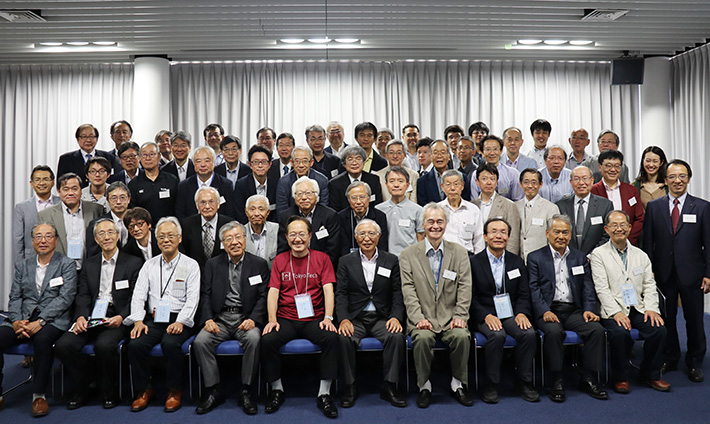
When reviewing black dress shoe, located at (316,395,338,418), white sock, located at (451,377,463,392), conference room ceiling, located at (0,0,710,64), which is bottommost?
black dress shoe, located at (316,395,338,418)

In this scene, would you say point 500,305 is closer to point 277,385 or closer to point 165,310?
point 277,385

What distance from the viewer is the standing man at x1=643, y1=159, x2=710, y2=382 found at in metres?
4.70

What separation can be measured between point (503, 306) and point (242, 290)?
200 cm

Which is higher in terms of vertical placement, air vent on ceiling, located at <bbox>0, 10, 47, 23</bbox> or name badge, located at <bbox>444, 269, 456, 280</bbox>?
air vent on ceiling, located at <bbox>0, 10, 47, 23</bbox>

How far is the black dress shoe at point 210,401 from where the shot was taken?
4.08 m

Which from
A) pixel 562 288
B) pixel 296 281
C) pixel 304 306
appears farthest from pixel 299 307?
pixel 562 288

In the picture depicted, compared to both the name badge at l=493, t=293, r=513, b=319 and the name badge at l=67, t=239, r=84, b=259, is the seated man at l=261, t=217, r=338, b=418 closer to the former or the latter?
the name badge at l=493, t=293, r=513, b=319

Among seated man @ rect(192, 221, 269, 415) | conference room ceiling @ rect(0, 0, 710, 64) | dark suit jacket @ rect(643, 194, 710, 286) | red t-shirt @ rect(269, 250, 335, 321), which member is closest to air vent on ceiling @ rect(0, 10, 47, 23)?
conference room ceiling @ rect(0, 0, 710, 64)

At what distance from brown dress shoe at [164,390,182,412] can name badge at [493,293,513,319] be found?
2.45 m

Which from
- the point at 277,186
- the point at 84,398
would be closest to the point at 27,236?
the point at 84,398

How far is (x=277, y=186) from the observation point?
17.3 feet

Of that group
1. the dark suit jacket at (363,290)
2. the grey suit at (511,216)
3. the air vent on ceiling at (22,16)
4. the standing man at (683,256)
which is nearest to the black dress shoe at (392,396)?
the dark suit jacket at (363,290)

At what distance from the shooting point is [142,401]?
416cm

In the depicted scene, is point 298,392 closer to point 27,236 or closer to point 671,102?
point 27,236
